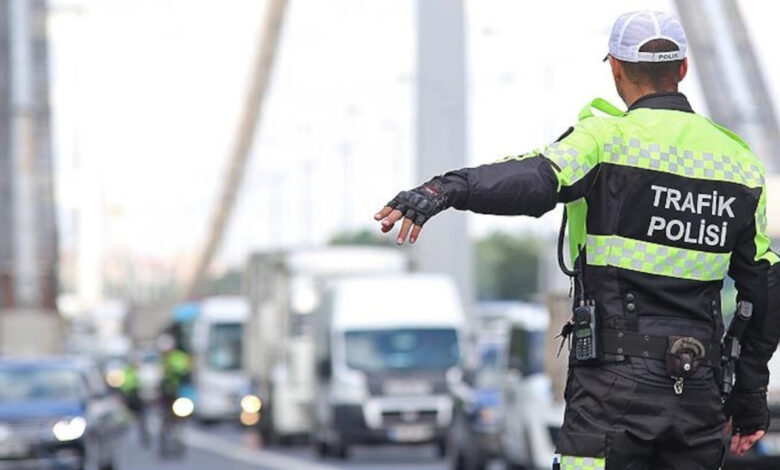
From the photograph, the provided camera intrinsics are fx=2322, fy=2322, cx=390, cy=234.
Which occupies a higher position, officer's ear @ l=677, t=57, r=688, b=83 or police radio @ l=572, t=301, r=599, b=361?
officer's ear @ l=677, t=57, r=688, b=83

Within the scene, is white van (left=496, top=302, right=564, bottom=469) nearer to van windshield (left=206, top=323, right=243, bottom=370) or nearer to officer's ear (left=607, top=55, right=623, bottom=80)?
officer's ear (left=607, top=55, right=623, bottom=80)

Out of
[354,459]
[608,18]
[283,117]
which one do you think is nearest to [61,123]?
[283,117]

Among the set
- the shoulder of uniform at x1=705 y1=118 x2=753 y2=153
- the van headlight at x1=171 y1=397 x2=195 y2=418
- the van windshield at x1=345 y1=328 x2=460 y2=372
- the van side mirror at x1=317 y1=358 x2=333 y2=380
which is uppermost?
the shoulder of uniform at x1=705 y1=118 x2=753 y2=153

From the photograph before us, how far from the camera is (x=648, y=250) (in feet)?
17.9

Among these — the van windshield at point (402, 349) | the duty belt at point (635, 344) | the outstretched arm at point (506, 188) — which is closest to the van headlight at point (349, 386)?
the van windshield at point (402, 349)

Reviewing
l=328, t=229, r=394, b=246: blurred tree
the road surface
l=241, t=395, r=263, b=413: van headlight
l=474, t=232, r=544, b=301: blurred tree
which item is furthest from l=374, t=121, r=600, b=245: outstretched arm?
l=474, t=232, r=544, b=301: blurred tree

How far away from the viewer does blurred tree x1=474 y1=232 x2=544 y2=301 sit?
4909 inches

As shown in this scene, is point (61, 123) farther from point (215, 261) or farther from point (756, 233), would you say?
point (756, 233)

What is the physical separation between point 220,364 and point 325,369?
16176 millimetres

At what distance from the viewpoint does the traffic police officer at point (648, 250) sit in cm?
536

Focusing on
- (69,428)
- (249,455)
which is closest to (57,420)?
(69,428)

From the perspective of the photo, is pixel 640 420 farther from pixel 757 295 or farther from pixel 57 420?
pixel 57 420

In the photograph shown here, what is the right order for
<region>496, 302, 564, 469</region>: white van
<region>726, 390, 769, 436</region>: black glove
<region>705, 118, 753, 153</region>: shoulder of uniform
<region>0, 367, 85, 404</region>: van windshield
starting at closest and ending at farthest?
1. <region>705, 118, 753, 153</region>: shoulder of uniform
2. <region>726, 390, 769, 436</region>: black glove
3. <region>496, 302, 564, 469</region>: white van
4. <region>0, 367, 85, 404</region>: van windshield

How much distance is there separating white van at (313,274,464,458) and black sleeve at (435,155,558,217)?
73.9 feet
